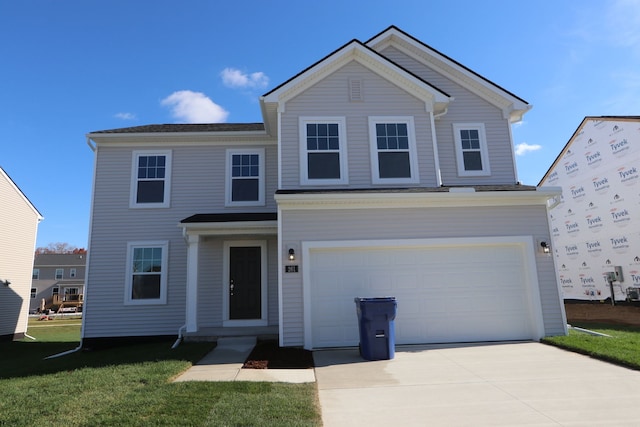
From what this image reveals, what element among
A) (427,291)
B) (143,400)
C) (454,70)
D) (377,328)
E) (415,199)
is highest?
(454,70)

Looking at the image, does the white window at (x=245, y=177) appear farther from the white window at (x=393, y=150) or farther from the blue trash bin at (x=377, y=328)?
the blue trash bin at (x=377, y=328)

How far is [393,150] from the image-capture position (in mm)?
10094

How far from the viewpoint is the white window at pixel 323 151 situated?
9.75 meters

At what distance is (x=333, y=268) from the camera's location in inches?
342

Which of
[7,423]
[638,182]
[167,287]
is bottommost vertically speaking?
[7,423]

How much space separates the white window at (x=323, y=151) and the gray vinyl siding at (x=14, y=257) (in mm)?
14047

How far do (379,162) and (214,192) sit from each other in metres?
5.21

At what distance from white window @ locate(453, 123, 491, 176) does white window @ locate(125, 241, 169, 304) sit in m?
8.89

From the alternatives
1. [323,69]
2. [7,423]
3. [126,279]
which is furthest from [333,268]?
[126,279]

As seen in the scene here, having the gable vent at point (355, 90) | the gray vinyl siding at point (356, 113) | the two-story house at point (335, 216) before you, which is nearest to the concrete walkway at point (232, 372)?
the two-story house at point (335, 216)

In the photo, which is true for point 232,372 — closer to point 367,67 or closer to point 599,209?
point 367,67

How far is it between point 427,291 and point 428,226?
143 centimetres

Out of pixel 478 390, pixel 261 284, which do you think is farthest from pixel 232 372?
pixel 261 284

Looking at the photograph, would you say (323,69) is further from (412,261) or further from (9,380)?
(9,380)
